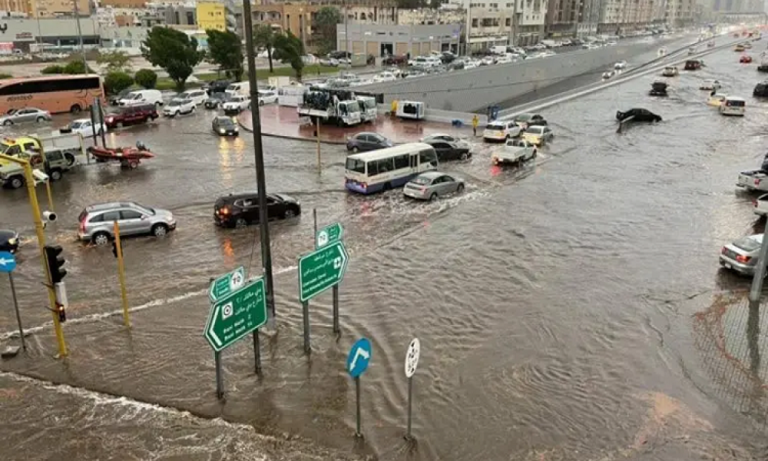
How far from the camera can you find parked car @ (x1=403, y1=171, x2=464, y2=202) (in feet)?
86.2

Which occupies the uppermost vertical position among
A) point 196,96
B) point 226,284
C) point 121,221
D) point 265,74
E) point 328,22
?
point 328,22

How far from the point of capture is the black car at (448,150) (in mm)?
33844

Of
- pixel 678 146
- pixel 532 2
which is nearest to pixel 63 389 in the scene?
pixel 678 146

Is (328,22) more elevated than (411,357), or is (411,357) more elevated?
(328,22)

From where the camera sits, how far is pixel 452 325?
50.8 feet

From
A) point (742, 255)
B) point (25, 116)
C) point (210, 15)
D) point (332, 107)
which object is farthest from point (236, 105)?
point (210, 15)

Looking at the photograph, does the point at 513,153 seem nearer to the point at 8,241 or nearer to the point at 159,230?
the point at 159,230

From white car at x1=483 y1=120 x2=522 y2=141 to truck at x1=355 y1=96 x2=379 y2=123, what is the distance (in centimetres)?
916

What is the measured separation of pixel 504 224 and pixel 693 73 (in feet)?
258

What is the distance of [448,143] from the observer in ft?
112

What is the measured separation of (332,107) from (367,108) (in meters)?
2.87

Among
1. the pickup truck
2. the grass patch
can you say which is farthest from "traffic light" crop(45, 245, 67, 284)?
the grass patch

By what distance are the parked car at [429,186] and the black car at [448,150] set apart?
6733 mm

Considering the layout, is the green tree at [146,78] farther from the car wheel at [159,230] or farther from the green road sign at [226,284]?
the green road sign at [226,284]
